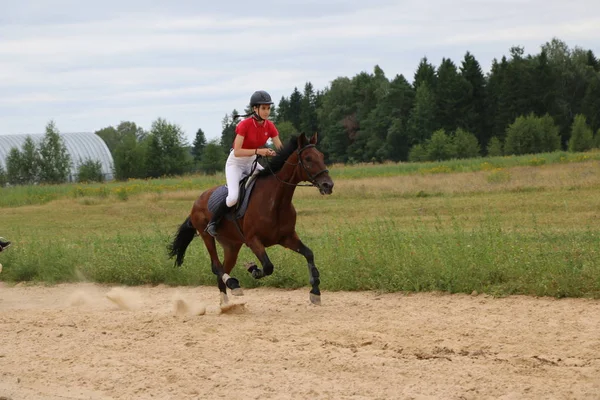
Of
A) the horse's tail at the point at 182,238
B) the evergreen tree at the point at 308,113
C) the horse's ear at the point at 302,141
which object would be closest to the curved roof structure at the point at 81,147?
the evergreen tree at the point at 308,113

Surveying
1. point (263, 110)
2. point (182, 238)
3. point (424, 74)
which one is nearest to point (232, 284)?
point (182, 238)

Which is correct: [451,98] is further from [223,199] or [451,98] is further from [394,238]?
[223,199]

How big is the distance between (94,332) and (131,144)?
64.6m

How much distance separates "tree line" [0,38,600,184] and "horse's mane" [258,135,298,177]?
54.4 meters

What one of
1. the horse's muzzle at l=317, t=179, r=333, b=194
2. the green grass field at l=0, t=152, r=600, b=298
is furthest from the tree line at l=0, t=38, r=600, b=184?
the horse's muzzle at l=317, t=179, r=333, b=194

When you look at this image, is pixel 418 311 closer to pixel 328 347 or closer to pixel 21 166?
pixel 328 347

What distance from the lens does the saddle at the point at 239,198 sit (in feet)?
38.5

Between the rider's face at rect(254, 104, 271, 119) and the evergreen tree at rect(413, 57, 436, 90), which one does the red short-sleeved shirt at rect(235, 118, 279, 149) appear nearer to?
the rider's face at rect(254, 104, 271, 119)

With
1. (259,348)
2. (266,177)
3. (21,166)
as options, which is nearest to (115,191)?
(21,166)

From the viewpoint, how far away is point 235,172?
39.6 feet

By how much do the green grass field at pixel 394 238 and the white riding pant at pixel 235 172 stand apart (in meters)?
2.43

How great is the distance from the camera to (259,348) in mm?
8992

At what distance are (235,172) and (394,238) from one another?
489cm

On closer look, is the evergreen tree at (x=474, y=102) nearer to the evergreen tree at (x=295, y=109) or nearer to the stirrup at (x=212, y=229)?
the evergreen tree at (x=295, y=109)
